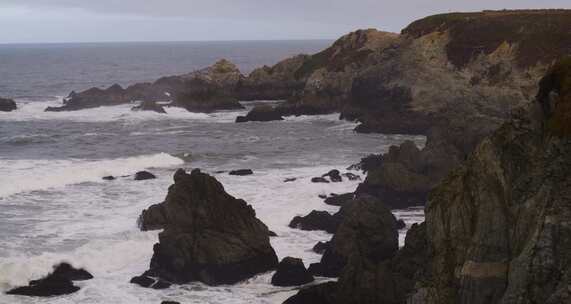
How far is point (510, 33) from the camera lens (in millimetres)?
Result: 76375

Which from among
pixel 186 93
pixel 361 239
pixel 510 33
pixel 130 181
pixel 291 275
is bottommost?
pixel 130 181

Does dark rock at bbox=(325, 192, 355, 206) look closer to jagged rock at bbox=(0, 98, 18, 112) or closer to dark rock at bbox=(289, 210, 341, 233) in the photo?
dark rock at bbox=(289, 210, 341, 233)

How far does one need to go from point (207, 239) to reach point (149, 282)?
2845 mm

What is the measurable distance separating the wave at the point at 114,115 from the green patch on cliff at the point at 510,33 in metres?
22.7

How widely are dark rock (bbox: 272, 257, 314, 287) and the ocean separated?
56cm

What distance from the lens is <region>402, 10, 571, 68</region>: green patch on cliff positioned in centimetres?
7119

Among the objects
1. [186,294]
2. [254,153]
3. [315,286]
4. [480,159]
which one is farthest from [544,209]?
[254,153]

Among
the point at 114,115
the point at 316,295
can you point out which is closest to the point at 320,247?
the point at 316,295

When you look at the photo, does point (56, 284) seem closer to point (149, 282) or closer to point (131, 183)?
point (149, 282)

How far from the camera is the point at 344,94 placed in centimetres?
8756

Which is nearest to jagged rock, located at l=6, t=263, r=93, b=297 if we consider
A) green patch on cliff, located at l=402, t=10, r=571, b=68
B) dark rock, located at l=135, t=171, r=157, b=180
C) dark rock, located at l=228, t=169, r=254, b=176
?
dark rock, located at l=135, t=171, r=157, b=180

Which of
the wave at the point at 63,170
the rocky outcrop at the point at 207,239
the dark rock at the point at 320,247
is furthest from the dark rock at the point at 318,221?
the wave at the point at 63,170

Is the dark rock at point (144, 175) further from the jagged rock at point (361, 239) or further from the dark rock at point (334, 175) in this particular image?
the jagged rock at point (361, 239)

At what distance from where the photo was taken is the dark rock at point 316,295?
2584 cm
